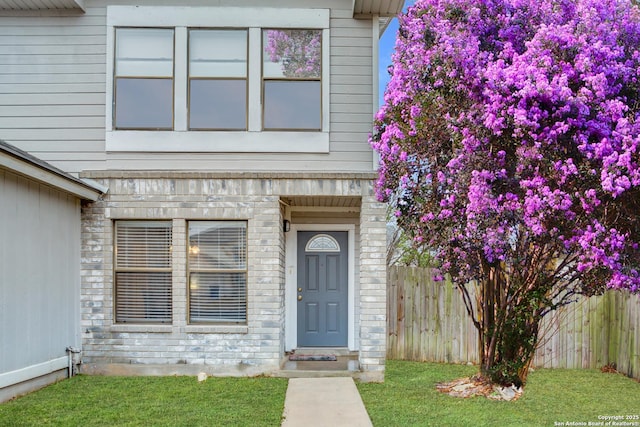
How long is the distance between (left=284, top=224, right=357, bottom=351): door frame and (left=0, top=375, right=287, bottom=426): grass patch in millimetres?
1780

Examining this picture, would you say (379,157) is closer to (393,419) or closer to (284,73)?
(284,73)

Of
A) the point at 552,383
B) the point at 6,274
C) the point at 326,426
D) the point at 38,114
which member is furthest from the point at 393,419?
the point at 38,114

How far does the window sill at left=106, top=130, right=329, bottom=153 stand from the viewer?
8008mm

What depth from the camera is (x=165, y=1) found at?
8.12m

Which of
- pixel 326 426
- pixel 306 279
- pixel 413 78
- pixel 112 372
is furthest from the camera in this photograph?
pixel 306 279

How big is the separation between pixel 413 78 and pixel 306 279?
400 centimetres

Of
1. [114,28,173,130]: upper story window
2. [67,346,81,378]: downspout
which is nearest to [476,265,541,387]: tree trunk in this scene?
[114,28,173,130]: upper story window

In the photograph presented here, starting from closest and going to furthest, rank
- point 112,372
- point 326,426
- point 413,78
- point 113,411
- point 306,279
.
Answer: point 326,426
point 113,411
point 413,78
point 112,372
point 306,279

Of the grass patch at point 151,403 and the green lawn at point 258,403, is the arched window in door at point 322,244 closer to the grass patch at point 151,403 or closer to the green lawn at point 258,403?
the green lawn at point 258,403

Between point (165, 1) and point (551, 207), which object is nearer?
point (551, 207)

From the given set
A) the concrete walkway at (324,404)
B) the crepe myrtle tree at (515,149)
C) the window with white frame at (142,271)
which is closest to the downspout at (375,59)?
the crepe myrtle tree at (515,149)

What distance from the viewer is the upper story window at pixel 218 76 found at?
8047 mm

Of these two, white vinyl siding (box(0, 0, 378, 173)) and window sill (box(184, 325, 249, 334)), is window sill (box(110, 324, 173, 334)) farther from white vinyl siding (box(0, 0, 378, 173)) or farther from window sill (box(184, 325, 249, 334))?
white vinyl siding (box(0, 0, 378, 173))

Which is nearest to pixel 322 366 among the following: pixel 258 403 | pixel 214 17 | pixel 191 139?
pixel 258 403
